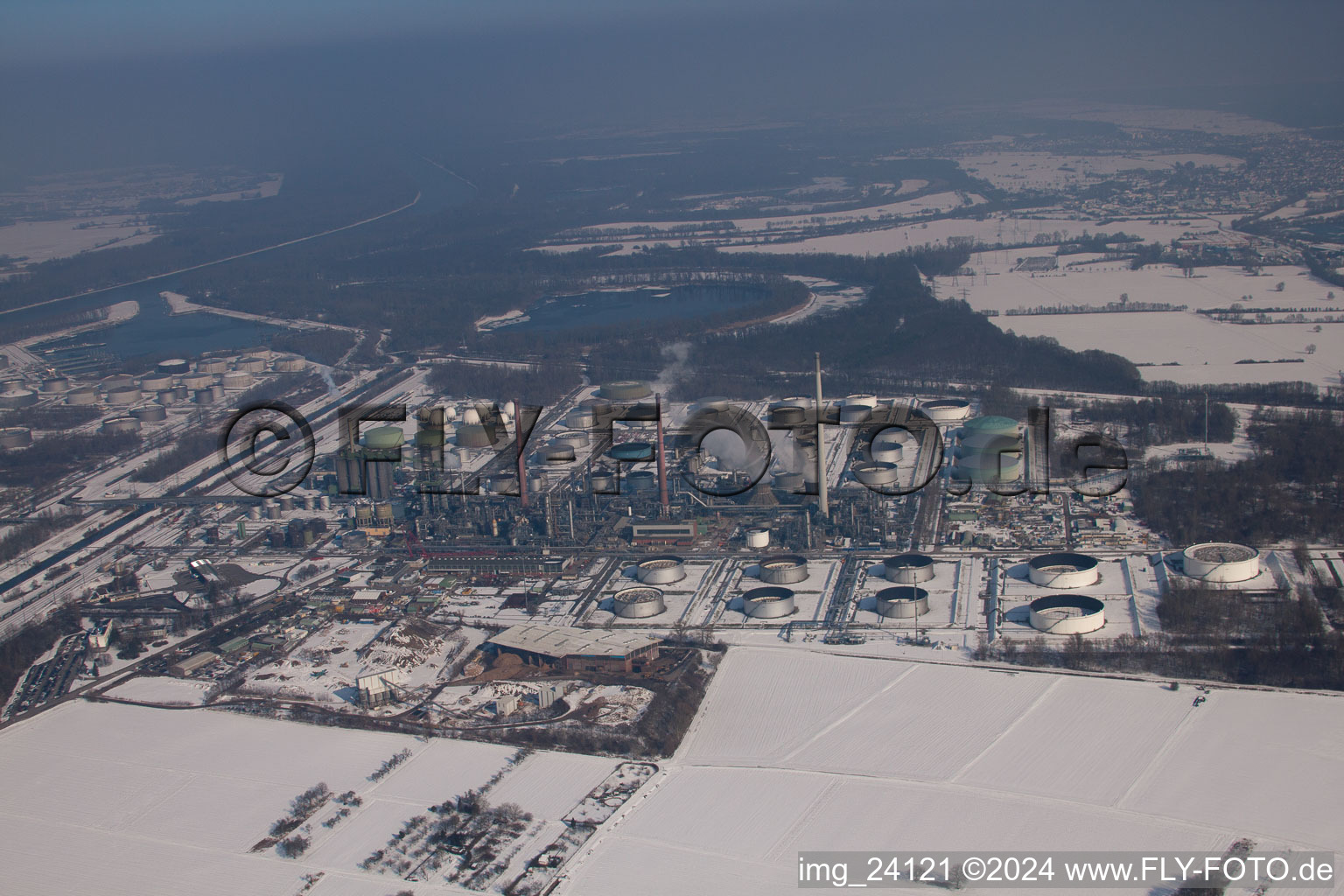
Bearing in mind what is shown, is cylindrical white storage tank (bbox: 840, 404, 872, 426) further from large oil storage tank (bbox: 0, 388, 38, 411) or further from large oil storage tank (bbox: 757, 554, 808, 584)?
large oil storage tank (bbox: 0, 388, 38, 411)

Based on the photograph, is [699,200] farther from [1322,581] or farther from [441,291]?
[1322,581]

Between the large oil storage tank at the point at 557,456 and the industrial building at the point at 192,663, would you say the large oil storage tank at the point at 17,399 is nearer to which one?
the large oil storage tank at the point at 557,456

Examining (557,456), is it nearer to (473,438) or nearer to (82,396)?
(473,438)

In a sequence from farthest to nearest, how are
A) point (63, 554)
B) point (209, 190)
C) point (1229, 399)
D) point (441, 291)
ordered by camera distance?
1. point (209, 190)
2. point (441, 291)
3. point (1229, 399)
4. point (63, 554)

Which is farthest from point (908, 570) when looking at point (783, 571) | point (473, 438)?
point (473, 438)

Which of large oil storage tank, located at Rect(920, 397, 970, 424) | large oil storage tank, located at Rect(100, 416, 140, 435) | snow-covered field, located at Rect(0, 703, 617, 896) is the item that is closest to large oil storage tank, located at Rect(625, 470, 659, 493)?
large oil storage tank, located at Rect(920, 397, 970, 424)

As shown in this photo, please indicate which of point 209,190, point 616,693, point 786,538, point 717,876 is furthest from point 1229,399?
point 209,190
